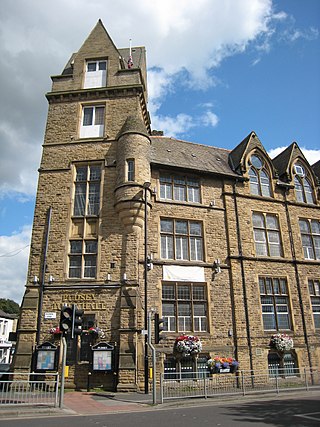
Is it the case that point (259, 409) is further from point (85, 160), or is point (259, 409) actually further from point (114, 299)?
point (85, 160)

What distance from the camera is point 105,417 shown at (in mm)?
9617

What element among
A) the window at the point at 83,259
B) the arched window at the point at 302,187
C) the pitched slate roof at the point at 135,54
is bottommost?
the window at the point at 83,259

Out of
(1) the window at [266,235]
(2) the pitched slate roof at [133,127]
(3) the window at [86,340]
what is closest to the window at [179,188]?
(2) the pitched slate roof at [133,127]

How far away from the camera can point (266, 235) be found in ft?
69.0

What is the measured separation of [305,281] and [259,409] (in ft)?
37.4

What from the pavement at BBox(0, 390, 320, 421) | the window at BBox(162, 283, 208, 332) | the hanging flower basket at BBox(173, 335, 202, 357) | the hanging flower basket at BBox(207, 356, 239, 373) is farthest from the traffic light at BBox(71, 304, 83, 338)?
the hanging flower basket at BBox(207, 356, 239, 373)

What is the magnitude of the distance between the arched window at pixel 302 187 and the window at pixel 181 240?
8202mm

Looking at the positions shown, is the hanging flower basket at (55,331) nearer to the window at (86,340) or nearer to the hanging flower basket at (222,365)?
the window at (86,340)

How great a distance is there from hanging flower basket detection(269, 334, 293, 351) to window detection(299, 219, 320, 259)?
5679 millimetres

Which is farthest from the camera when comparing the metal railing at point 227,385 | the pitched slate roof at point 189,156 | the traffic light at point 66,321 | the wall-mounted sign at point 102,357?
the pitched slate roof at point 189,156

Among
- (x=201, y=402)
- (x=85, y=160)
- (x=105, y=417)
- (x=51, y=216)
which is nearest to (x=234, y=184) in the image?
(x=85, y=160)

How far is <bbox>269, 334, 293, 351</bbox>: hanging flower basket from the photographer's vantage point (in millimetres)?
17828

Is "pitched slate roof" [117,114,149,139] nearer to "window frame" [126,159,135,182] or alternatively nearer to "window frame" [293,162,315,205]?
"window frame" [126,159,135,182]

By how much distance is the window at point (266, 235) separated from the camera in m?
20.7
